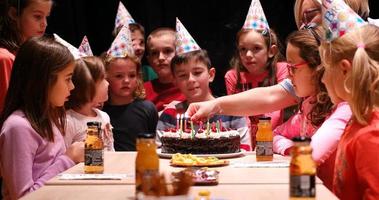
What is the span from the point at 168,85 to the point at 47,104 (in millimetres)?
1759

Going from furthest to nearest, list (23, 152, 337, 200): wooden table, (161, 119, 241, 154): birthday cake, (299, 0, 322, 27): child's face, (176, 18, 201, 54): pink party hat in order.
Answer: (176, 18, 201, 54): pink party hat, (299, 0, 322, 27): child's face, (161, 119, 241, 154): birthday cake, (23, 152, 337, 200): wooden table

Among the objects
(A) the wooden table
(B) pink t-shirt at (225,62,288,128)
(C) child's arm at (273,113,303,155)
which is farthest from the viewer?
(B) pink t-shirt at (225,62,288,128)

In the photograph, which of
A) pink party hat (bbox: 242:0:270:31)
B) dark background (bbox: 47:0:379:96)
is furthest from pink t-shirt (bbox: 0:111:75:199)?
dark background (bbox: 47:0:379:96)

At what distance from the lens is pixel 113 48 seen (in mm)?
4473

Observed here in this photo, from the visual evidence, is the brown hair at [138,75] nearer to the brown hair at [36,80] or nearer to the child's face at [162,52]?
the child's face at [162,52]

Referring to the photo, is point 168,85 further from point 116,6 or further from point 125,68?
point 116,6

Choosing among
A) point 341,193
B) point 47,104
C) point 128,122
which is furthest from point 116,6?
point 341,193

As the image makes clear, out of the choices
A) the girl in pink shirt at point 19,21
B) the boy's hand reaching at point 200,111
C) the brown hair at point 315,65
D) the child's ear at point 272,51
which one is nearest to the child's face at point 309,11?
the brown hair at point 315,65

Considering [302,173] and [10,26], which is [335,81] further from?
[10,26]

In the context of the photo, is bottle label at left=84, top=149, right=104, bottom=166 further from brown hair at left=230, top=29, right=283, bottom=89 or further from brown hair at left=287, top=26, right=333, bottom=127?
brown hair at left=230, top=29, right=283, bottom=89

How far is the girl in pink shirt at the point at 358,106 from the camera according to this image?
6.89 ft

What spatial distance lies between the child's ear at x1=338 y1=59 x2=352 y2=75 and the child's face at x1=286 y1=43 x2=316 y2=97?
2.40 feet

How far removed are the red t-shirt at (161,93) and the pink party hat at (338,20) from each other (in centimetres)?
205

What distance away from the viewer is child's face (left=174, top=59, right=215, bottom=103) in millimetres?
3957
